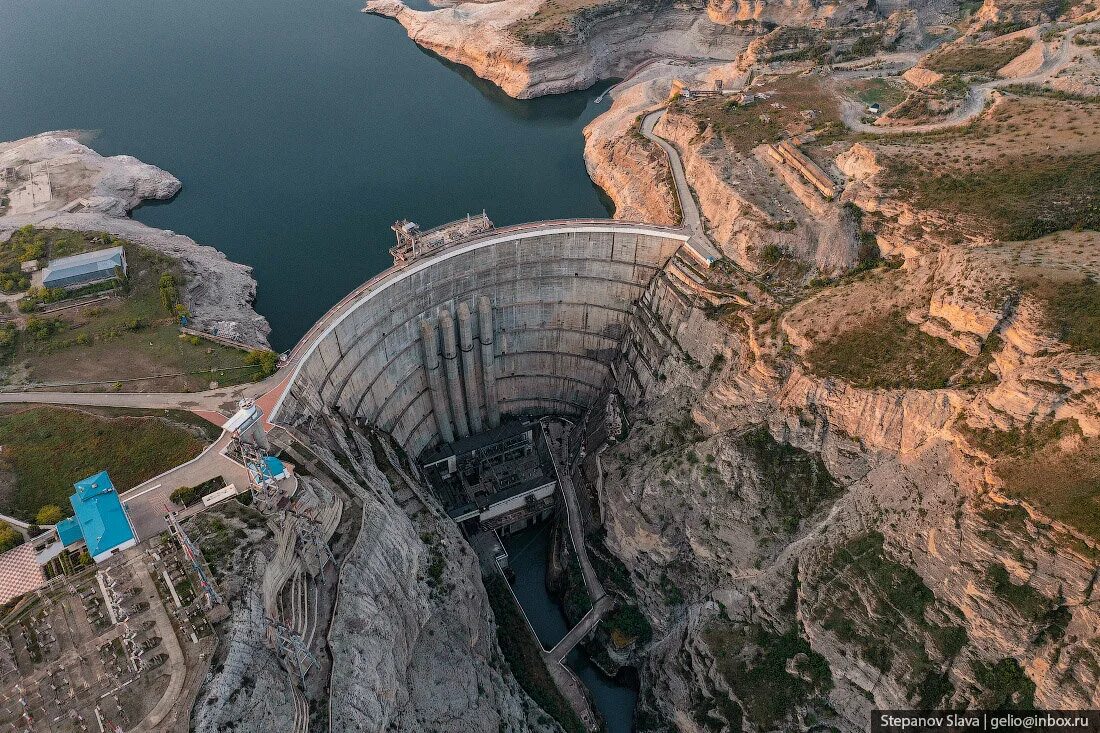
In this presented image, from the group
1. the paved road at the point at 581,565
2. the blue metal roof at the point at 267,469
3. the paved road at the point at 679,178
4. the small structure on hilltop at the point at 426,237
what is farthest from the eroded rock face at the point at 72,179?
the paved road at the point at 679,178

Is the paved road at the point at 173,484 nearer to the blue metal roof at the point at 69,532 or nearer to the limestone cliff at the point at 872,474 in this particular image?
the blue metal roof at the point at 69,532

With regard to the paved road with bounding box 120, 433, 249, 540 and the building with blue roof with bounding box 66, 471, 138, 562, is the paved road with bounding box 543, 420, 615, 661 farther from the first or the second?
the building with blue roof with bounding box 66, 471, 138, 562

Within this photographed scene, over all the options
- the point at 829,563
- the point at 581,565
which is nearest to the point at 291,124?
the point at 581,565

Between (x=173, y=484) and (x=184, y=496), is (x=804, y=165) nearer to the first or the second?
(x=184, y=496)

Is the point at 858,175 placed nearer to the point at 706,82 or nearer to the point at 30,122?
the point at 706,82

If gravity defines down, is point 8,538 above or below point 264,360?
below

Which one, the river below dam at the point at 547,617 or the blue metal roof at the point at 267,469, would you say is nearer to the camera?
the blue metal roof at the point at 267,469
